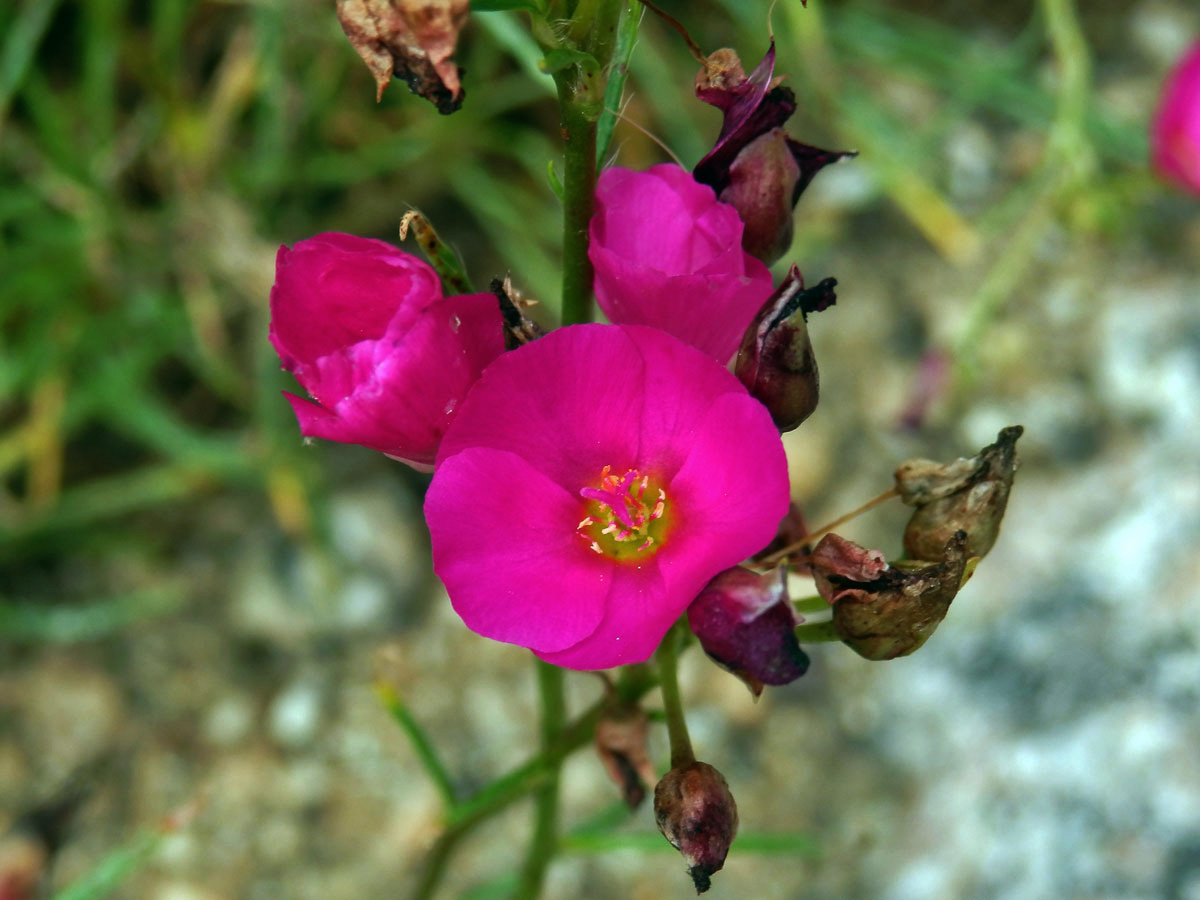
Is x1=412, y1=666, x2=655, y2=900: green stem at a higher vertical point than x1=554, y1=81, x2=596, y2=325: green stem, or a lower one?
lower

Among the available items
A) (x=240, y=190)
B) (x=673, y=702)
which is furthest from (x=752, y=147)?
(x=240, y=190)

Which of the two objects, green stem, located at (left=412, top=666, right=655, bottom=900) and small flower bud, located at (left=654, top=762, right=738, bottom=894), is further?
green stem, located at (left=412, top=666, right=655, bottom=900)

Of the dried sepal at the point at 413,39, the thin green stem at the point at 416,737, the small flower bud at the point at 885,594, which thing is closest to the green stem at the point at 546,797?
the thin green stem at the point at 416,737

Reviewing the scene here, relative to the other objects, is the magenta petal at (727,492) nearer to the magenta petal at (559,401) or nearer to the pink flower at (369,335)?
the magenta petal at (559,401)

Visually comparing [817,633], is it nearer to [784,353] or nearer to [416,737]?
[784,353]

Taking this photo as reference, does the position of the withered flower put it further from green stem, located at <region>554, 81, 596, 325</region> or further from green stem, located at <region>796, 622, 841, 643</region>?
green stem, located at <region>796, 622, 841, 643</region>

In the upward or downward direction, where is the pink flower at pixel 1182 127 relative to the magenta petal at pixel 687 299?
downward

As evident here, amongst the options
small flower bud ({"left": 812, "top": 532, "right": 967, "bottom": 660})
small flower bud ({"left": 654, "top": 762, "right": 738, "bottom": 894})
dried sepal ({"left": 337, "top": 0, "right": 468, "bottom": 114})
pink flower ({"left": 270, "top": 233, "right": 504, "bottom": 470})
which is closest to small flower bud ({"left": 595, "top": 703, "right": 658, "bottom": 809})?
small flower bud ({"left": 654, "top": 762, "right": 738, "bottom": 894})
